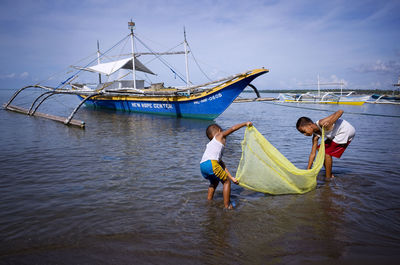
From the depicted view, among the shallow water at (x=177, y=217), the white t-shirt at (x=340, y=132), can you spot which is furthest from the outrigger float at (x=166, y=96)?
the white t-shirt at (x=340, y=132)

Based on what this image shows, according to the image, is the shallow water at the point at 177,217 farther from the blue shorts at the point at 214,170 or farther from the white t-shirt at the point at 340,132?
the white t-shirt at the point at 340,132

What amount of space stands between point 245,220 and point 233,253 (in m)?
0.83

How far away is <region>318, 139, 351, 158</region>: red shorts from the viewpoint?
484 cm

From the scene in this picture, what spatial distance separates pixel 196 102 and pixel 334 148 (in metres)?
12.5

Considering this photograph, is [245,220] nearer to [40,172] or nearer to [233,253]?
[233,253]

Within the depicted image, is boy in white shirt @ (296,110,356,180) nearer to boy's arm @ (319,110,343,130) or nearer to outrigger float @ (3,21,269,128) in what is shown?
boy's arm @ (319,110,343,130)

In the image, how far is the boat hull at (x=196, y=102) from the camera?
14977 mm

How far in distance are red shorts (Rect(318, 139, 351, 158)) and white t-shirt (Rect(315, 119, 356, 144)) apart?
79 mm

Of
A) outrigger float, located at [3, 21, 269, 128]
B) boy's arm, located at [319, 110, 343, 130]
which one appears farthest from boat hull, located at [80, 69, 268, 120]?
boy's arm, located at [319, 110, 343, 130]

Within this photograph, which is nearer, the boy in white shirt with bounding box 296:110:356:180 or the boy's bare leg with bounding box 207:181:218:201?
the boy's bare leg with bounding box 207:181:218:201

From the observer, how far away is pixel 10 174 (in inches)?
213

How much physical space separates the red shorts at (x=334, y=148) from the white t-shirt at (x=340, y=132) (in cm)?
8

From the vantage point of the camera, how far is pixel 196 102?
16.8m

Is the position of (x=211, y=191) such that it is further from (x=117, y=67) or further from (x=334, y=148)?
(x=117, y=67)
